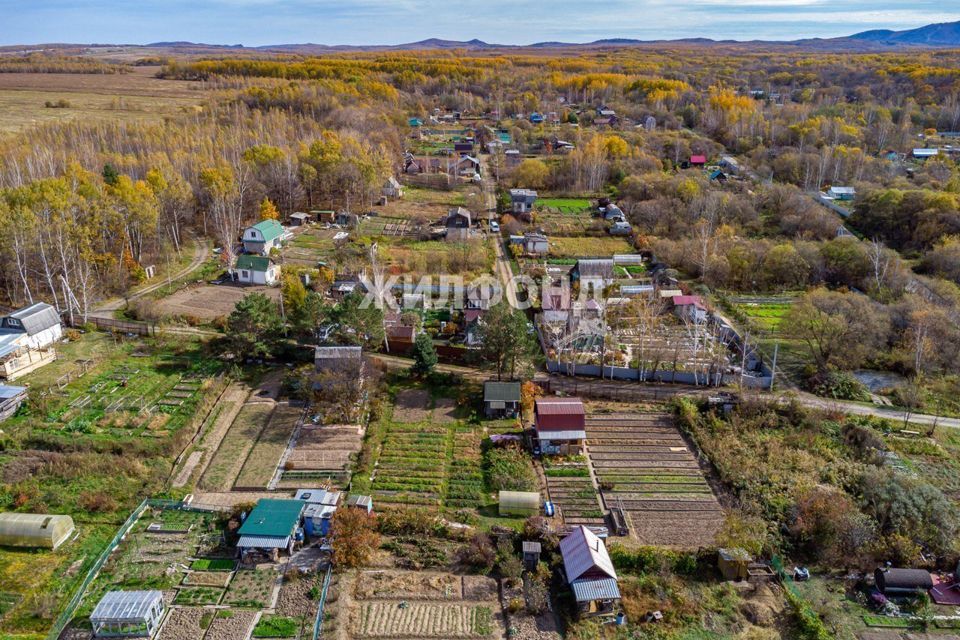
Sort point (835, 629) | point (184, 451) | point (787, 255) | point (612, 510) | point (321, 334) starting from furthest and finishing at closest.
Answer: point (787, 255), point (321, 334), point (184, 451), point (612, 510), point (835, 629)

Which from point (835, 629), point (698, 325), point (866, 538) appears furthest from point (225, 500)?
point (698, 325)

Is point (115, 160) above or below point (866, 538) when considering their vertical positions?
above

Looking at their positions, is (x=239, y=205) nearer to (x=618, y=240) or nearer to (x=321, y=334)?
(x=321, y=334)

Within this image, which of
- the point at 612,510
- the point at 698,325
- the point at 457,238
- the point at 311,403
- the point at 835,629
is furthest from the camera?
the point at 457,238

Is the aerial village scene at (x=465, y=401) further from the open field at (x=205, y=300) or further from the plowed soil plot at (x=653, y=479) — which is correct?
the open field at (x=205, y=300)

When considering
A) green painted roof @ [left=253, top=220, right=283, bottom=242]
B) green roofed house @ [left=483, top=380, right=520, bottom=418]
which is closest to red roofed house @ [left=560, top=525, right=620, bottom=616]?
green roofed house @ [left=483, top=380, right=520, bottom=418]

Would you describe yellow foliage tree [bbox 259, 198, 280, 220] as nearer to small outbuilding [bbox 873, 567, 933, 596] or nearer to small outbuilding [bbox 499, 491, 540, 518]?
small outbuilding [bbox 499, 491, 540, 518]
